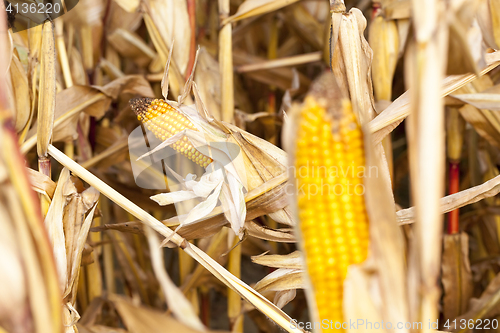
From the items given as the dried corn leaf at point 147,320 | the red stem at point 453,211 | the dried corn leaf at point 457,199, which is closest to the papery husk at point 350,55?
the dried corn leaf at point 457,199

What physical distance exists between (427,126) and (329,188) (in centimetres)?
9

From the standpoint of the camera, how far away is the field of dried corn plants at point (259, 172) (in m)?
0.28

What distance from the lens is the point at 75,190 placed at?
0.54m

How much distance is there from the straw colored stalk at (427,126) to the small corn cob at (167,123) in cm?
36

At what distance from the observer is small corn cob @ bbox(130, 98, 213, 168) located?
0.55 meters

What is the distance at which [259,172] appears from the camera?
21.8 inches

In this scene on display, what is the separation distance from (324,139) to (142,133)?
0.50 m

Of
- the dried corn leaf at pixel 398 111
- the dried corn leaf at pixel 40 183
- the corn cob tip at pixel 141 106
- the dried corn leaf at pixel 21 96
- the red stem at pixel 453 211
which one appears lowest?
the red stem at pixel 453 211

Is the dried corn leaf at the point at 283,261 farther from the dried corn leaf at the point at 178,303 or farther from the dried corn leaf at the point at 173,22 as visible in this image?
the dried corn leaf at the point at 173,22

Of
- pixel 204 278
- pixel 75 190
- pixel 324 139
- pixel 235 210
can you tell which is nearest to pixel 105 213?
pixel 204 278

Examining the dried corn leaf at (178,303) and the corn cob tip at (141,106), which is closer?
the dried corn leaf at (178,303)

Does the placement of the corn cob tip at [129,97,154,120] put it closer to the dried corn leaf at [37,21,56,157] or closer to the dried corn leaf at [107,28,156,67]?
the dried corn leaf at [37,21,56,157]

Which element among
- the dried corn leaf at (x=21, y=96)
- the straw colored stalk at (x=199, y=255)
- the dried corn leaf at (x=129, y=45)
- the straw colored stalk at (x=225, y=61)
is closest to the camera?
the straw colored stalk at (x=199, y=255)

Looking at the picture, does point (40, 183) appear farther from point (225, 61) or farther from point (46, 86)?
point (225, 61)
